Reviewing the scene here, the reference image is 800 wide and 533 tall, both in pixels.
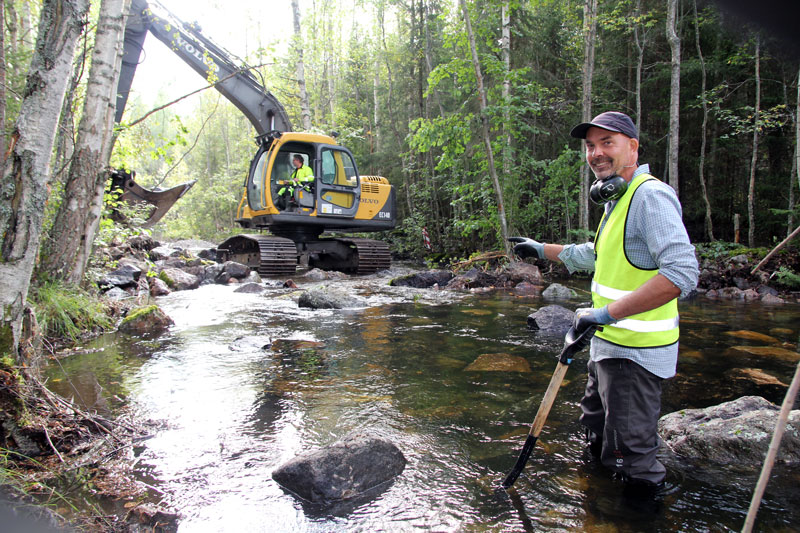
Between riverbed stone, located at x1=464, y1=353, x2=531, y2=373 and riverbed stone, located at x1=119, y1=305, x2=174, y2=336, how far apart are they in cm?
404

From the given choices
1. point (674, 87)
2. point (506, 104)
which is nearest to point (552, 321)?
point (506, 104)

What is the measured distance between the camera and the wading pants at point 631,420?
98.1 inches

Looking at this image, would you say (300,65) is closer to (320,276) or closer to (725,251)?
(320,276)

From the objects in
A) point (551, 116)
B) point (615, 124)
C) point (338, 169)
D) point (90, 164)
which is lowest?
point (615, 124)

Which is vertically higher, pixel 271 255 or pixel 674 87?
pixel 674 87

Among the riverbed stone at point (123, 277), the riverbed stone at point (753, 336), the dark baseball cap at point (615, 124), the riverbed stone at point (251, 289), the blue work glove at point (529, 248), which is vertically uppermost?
the dark baseball cap at point (615, 124)

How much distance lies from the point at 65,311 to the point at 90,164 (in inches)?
67.3

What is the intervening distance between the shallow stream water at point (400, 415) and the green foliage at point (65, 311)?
1.14 ft

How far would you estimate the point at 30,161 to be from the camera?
9.33ft

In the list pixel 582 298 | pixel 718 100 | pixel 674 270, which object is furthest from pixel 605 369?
pixel 718 100

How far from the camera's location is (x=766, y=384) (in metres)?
4.15

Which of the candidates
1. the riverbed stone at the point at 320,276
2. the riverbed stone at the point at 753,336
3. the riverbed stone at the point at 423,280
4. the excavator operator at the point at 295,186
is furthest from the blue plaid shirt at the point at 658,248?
the riverbed stone at the point at 320,276

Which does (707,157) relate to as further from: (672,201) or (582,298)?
(672,201)

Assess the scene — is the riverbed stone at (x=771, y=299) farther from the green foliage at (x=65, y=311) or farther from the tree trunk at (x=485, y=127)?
the green foliage at (x=65, y=311)
